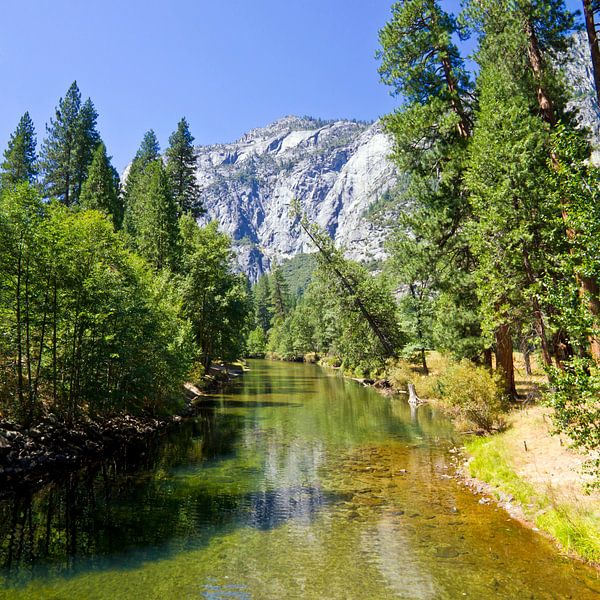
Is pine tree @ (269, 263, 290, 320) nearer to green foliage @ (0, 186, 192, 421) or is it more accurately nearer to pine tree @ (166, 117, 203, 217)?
pine tree @ (166, 117, 203, 217)

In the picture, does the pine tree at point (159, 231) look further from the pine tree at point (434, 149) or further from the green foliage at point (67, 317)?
the pine tree at point (434, 149)

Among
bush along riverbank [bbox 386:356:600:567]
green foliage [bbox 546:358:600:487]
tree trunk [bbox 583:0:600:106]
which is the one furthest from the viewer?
tree trunk [bbox 583:0:600:106]

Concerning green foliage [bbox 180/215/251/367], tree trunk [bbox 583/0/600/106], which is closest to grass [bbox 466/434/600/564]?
tree trunk [bbox 583/0/600/106]

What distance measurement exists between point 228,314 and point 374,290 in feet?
50.0

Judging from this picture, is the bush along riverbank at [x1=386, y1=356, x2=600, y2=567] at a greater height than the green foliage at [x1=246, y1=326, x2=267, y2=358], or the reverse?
the green foliage at [x1=246, y1=326, x2=267, y2=358]

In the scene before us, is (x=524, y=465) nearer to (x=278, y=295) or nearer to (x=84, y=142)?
(x=84, y=142)

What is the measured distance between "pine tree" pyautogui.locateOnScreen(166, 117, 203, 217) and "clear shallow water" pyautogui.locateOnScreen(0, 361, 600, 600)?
45200mm

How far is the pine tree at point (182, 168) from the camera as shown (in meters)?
59.3

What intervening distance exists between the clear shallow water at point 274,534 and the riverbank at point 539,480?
51cm

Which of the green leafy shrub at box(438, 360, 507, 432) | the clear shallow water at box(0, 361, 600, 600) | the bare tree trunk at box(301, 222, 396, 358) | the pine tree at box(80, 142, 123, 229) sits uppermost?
the pine tree at box(80, 142, 123, 229)

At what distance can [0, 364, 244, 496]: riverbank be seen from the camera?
48.9 feet

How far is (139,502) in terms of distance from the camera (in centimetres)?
1321

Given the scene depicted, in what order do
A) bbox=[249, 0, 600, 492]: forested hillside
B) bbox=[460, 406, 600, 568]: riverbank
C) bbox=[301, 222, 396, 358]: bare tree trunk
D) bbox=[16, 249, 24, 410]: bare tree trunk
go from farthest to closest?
bbox=[301, 222, 396, 358]: bare tree trunk < bbox=[16, 249, 24, 410]: bare tree trunk < bbox=[249, 0, 600, 492]: forested hillside < bbox=[460, 406, 600, 568]: riverbank

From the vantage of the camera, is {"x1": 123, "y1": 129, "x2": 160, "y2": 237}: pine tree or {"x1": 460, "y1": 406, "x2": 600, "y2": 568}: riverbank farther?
{"x1": 123, "y1": 129, "x2": 160, "y2": 237}: pine tree
